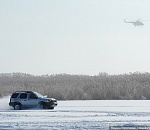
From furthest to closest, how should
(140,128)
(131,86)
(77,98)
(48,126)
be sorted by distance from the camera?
(131,86)
(77,98)
(48,126)
(140,128)

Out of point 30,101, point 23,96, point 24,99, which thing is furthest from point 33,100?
point 23,96

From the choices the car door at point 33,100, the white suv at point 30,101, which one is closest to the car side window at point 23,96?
the white suv at point 30,101

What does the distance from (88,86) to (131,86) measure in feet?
19.1

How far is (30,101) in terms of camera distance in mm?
34750

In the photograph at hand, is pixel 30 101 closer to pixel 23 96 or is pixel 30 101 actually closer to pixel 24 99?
pixel 24 99

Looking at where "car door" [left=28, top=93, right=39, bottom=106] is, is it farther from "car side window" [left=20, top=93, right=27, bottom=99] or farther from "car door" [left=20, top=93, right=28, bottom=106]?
"car side window" [left=20, top=93, right=27, bottom=99]

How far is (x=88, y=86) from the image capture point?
5838 centimetres

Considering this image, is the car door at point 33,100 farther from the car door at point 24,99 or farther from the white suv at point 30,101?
the car door at point 24,99

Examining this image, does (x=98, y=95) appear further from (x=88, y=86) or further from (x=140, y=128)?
(x=140, y=128)

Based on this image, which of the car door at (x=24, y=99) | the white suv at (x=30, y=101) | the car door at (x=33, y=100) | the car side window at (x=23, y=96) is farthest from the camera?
the car side window at (x=23, y=96)

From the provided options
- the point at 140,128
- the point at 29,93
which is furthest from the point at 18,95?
the point at 140,128

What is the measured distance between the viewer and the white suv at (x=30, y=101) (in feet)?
112

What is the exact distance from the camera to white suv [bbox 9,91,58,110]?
3422 centimetres

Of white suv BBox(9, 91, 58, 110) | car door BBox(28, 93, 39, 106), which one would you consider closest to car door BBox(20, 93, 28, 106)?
white suv BBox(9, 91, 58, 110)
